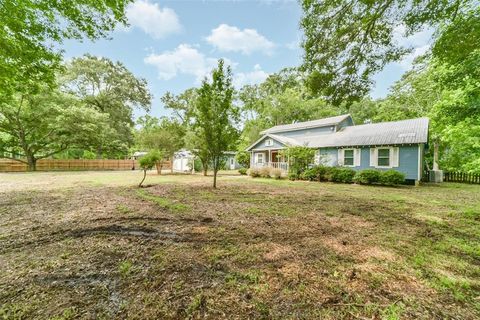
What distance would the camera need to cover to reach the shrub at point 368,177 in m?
12.4

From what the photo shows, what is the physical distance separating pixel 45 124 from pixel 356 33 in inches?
1182

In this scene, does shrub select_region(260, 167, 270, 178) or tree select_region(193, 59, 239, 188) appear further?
shrub select_region(260, 167, 270, 178)

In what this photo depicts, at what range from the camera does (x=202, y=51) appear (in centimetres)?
1762

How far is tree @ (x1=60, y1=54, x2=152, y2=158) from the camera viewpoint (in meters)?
29.5

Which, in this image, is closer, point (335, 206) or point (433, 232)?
point (433, 232)

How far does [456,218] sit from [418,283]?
15.1 ft

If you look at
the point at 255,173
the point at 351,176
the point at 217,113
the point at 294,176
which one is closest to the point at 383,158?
the point at 351,176

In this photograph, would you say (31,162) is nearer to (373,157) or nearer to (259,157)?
(259,157)

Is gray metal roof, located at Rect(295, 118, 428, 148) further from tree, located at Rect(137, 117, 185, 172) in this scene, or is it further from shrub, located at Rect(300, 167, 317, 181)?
tree, located at Rect(137, 117, 185, 172)

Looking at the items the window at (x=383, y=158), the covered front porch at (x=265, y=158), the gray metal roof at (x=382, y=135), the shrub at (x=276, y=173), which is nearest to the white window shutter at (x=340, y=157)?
the gray metal roof at (x=382, y=135)

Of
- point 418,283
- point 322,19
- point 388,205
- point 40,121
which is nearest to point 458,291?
point 418,283

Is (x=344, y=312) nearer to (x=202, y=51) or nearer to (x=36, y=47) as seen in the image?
(x=36, y=47)

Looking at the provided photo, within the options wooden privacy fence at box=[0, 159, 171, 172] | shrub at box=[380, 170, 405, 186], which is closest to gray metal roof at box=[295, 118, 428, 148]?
shrub at box=[380, 170, 405, 186]

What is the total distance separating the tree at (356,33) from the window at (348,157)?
10.8m
